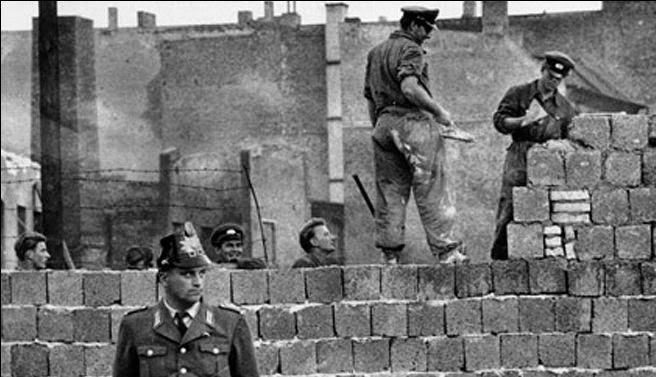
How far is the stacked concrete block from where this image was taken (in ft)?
51.5

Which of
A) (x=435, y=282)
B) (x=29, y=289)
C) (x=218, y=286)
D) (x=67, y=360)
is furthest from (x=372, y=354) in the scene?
(x=29, y=289)

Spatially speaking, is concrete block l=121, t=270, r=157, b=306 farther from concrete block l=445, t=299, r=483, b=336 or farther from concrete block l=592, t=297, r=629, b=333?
concrete block l=592, t=297, r=629, b=333

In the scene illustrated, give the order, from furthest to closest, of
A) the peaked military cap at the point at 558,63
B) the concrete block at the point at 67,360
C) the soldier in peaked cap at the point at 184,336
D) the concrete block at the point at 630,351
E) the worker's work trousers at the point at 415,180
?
1. the peaked military cap at the point at 558,63
2. the worker's work trousers at the point at 415,180
3. the concrete block at the point at 67,360
4. the concrete block at the point at 630,351
5. the soldier in peaked cap at the point at 184,336

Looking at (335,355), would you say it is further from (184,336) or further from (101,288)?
(184,336)

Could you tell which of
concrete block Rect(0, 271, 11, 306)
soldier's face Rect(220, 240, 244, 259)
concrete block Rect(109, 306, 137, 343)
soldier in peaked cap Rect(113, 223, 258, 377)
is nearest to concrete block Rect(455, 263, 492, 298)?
soldier's face Rect(220, 240, 244, 259)

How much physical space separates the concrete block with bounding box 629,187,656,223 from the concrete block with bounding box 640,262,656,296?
0.38m

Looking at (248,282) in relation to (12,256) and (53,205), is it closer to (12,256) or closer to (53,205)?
(53,205)

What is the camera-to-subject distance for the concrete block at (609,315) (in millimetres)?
15484

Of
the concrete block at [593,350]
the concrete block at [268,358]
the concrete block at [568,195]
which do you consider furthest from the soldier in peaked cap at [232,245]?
the concrete block at [593,350]

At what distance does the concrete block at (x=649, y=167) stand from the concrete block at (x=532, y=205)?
792 millimetres

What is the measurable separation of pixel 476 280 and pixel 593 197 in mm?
1168

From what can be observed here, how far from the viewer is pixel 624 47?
2333 inches

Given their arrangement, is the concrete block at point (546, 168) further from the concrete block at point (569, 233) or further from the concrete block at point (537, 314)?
the concrete block at point (537, 314)

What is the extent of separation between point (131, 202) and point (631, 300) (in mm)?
36008
